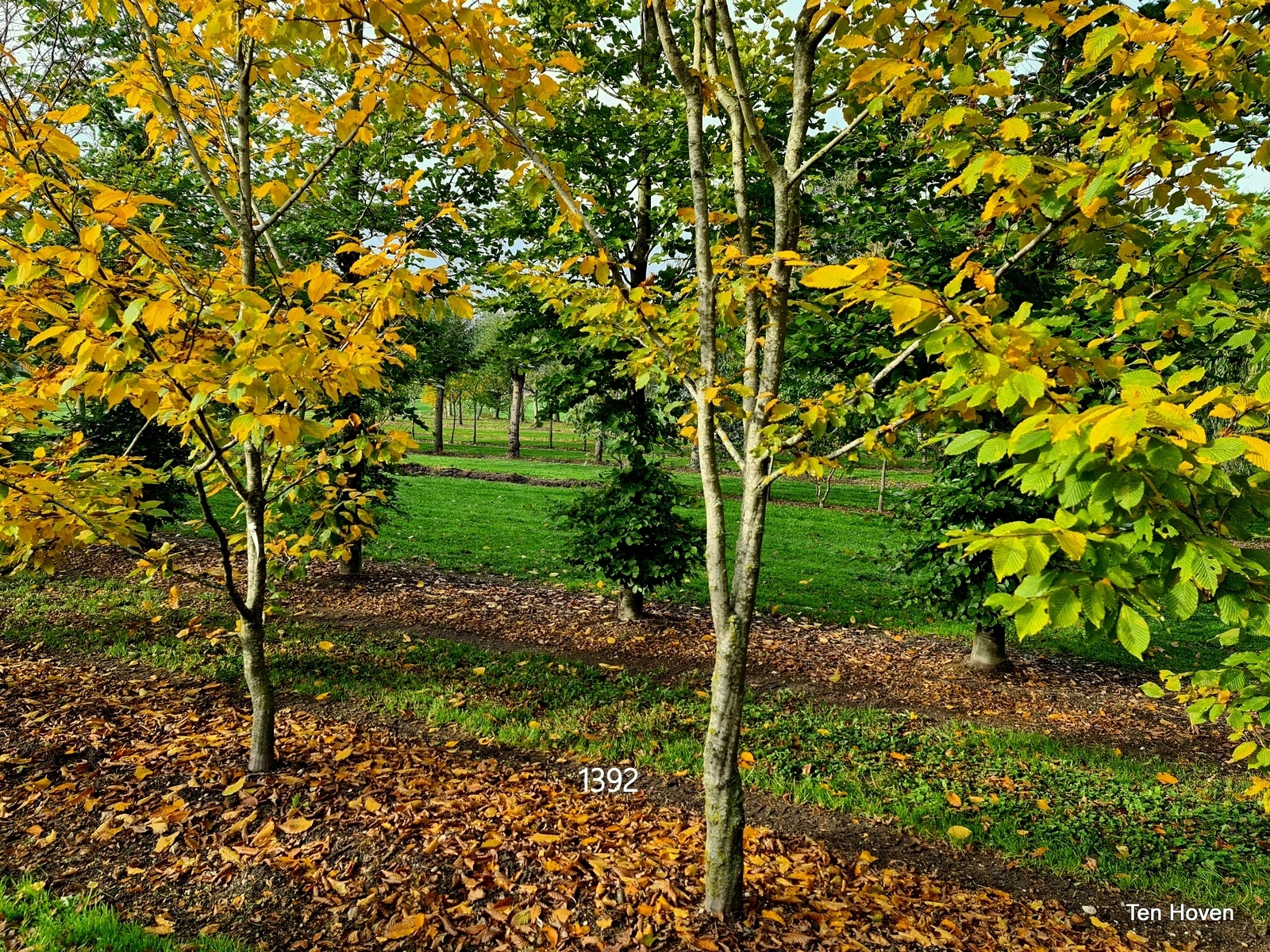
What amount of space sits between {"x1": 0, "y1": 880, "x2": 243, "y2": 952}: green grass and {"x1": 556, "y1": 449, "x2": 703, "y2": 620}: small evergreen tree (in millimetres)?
4767

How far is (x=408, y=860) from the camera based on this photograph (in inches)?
119

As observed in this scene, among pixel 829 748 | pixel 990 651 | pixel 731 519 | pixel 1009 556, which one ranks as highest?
pixel 1009 556

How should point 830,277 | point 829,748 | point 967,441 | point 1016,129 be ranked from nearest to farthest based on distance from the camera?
1. point 830,277
2. point 967,441
3. point 1016,129
4. point 829,748

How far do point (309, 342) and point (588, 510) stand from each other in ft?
16.8

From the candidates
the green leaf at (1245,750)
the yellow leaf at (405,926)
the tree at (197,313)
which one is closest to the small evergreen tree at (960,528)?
the green leaf at (1245,750)

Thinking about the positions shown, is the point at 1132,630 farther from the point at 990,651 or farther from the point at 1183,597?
the point at 990,651

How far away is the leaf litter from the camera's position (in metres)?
2.66

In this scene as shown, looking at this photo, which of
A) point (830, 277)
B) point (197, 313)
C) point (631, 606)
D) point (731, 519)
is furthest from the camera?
point (731, 519)

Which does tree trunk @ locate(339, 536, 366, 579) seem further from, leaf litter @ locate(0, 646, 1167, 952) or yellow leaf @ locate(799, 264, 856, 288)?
yellow leaf @ locate(799, 264, 856, 288)

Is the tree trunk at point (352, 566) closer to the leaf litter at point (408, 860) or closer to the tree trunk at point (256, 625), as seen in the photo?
the leaf litter at point (408, 860)

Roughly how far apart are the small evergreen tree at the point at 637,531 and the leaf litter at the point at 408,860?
3.08 m

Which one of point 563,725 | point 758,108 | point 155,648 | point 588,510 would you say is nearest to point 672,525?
point 588,510

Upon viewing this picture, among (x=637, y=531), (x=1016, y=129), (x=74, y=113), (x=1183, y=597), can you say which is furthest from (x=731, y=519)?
(x=74, y=113)

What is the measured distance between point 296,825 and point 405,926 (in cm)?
96
